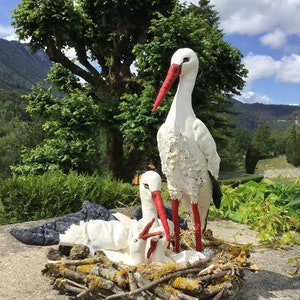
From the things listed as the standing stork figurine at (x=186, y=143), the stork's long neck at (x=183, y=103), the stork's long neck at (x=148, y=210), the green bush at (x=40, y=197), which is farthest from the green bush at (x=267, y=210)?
the stork's long neck at (x=183, y=103)

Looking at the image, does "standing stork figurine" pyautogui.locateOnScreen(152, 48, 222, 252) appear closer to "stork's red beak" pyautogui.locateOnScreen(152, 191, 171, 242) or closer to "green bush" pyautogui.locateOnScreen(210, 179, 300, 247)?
"stork's red beak" pyautogui.locateOnScreen(152, 191, 171, 242)

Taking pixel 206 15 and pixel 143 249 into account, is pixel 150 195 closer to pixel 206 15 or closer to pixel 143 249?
pixel 143 249

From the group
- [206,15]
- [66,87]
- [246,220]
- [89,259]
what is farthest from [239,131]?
[89,259]

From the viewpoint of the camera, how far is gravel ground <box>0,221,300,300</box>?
12.0 feet

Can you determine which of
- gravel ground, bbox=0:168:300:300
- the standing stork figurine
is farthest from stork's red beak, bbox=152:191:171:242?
gravel ground, bbox=0:168:300:300

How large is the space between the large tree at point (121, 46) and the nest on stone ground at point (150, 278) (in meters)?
5.93

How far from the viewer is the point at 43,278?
3.94 metres

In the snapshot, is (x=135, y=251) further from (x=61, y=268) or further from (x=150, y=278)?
(x=61, y=268)

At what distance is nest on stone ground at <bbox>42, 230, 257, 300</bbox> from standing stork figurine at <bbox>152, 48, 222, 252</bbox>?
614 mm

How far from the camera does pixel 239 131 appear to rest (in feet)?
202

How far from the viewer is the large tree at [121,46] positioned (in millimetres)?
9422

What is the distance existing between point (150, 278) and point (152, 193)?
763 mm

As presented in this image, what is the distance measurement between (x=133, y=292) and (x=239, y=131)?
6058 centimetres

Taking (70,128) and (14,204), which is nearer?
(14,204)
